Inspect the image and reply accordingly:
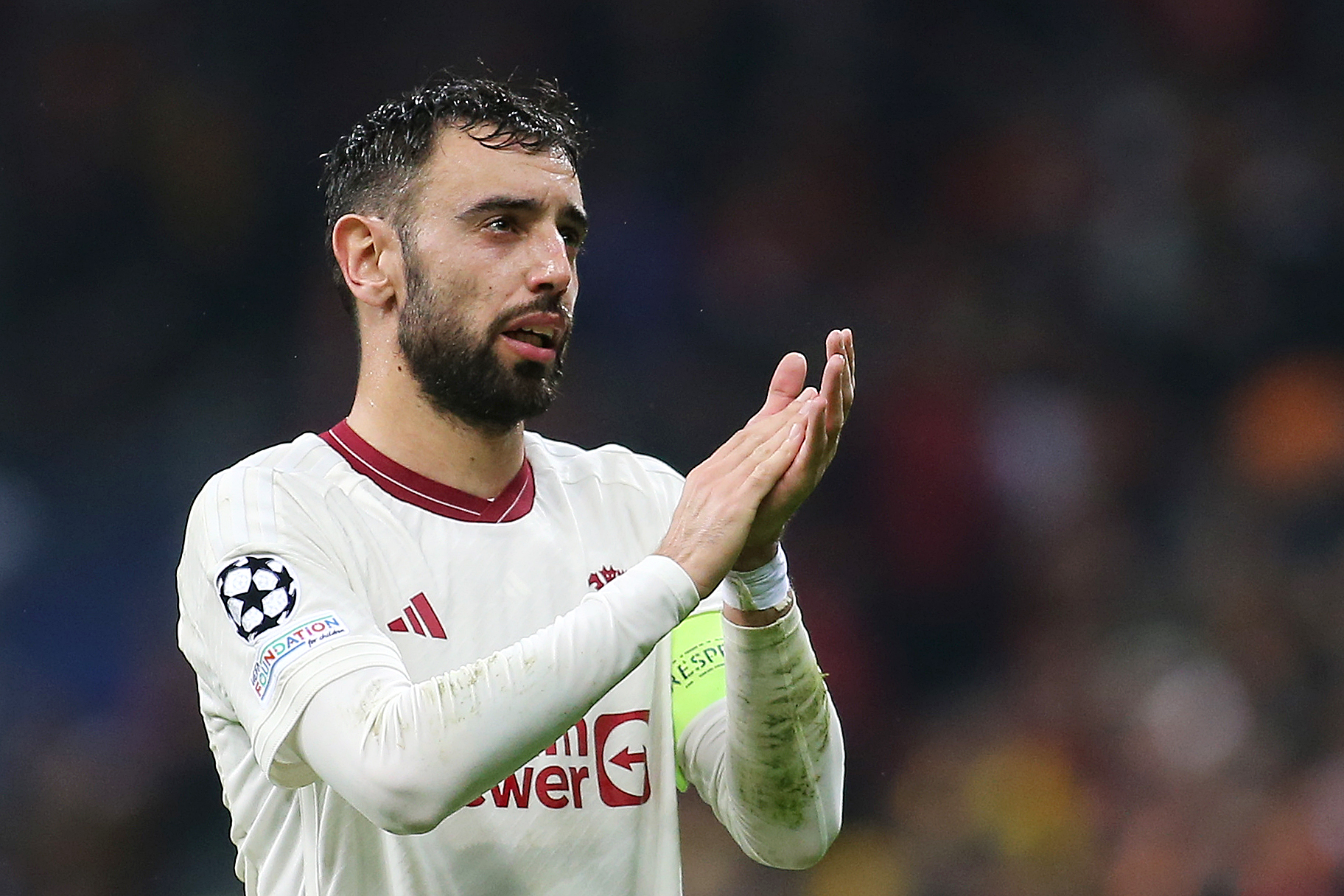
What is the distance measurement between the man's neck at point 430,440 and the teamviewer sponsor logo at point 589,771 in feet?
1.44

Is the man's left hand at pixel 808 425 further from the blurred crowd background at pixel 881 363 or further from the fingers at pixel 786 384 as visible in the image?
the blurred crowd background at pixel 881 363

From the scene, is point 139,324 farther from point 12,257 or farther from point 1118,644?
point 1118,644

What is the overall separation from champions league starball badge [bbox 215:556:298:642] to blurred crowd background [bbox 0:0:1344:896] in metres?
3.66

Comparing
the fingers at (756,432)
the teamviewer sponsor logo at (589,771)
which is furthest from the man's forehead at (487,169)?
the teamviewer sponsor logo at (589,771)

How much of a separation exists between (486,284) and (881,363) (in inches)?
169

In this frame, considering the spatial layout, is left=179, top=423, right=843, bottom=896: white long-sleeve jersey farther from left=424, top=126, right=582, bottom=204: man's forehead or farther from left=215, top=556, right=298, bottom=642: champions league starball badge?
left=424, top=126, right=582, bottom=204: man's forehead

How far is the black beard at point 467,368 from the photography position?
2566mm

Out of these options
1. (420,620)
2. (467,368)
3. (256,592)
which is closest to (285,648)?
(256,592)

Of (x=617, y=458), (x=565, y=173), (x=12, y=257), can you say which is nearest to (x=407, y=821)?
(x=617, y=458)

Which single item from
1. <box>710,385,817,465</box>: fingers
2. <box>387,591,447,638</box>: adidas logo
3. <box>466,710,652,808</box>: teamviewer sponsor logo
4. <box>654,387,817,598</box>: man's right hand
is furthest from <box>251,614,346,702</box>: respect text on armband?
<box>710,385,817,465</box>: fingers

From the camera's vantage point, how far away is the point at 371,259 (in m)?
2.71

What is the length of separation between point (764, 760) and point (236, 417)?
4105mm

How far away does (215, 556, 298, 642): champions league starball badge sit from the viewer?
2225 millimetres

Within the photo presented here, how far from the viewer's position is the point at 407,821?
2.06m
